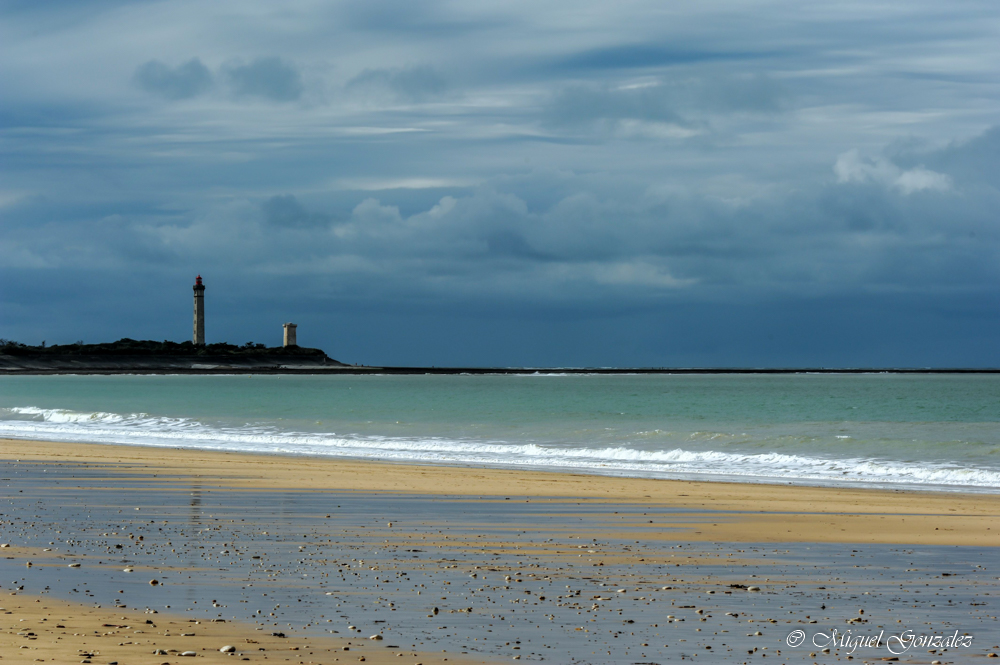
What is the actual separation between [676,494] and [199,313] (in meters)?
164

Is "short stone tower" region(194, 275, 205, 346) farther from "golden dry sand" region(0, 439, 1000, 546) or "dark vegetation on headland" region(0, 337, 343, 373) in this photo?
"golden dry sand" region(0, 439, 1000, 546)

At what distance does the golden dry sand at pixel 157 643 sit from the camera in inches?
248

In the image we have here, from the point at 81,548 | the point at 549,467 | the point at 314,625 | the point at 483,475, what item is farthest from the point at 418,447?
the point at 314,625

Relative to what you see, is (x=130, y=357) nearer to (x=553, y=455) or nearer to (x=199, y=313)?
(x=199, y=313)

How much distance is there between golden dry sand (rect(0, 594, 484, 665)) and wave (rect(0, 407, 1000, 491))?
15464mm

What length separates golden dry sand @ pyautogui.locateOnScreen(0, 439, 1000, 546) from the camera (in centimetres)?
1244

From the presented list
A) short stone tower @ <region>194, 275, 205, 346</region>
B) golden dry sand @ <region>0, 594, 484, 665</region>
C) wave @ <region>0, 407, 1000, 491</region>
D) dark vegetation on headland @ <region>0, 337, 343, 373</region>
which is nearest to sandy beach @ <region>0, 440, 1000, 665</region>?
golden dry sand @ <region>0, 594, 484, 665</region>

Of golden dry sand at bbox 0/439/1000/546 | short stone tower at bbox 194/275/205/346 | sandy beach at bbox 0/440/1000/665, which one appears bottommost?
golden dry sand at bbox 0/439/1000/546

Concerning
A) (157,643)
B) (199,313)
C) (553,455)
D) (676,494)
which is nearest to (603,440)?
(553,455)

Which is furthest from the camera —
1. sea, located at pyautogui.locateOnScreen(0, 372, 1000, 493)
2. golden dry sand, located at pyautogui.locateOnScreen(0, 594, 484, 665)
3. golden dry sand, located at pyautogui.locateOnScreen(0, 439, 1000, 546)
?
sea, located at pyautogui.locateOnScreen(0, 372, 1000, 493)

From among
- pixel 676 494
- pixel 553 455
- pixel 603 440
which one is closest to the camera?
pixel 676 494

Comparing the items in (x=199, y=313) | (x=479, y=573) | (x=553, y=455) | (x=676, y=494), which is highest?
(x=199, y=313)

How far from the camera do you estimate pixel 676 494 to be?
17.2 meters

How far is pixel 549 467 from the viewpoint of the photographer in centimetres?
2372
